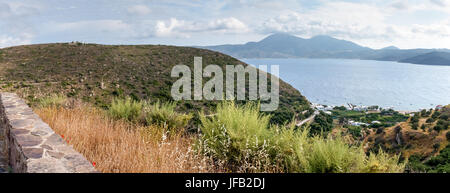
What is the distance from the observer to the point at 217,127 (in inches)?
166

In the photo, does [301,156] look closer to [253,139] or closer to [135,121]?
[253,139]

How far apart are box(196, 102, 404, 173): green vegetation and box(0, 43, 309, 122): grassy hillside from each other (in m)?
15.7

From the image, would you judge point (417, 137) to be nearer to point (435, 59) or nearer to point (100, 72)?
point (100, 72)

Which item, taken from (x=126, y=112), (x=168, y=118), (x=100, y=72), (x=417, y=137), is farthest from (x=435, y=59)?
(x=126, y=112)

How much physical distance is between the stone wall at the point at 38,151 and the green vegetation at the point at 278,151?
143cm

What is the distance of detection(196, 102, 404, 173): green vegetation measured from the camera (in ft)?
9.68

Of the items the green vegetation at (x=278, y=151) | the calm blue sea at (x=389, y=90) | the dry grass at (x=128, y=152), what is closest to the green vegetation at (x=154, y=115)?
the dry grass at (x=128, y=152)

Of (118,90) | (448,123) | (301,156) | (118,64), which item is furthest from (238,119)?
(118,64)

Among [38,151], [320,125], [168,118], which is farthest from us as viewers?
[320,125]

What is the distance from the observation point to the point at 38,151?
9.86 feet

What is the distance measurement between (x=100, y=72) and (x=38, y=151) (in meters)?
26.6

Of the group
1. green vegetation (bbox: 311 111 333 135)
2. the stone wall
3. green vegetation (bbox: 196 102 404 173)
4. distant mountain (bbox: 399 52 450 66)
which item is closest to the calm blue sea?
distant mountain (bbox: 399 52 450 66)

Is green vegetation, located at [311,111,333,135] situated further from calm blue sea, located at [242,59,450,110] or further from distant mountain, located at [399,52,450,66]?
distant mountain, located at [399,52,450,66]
